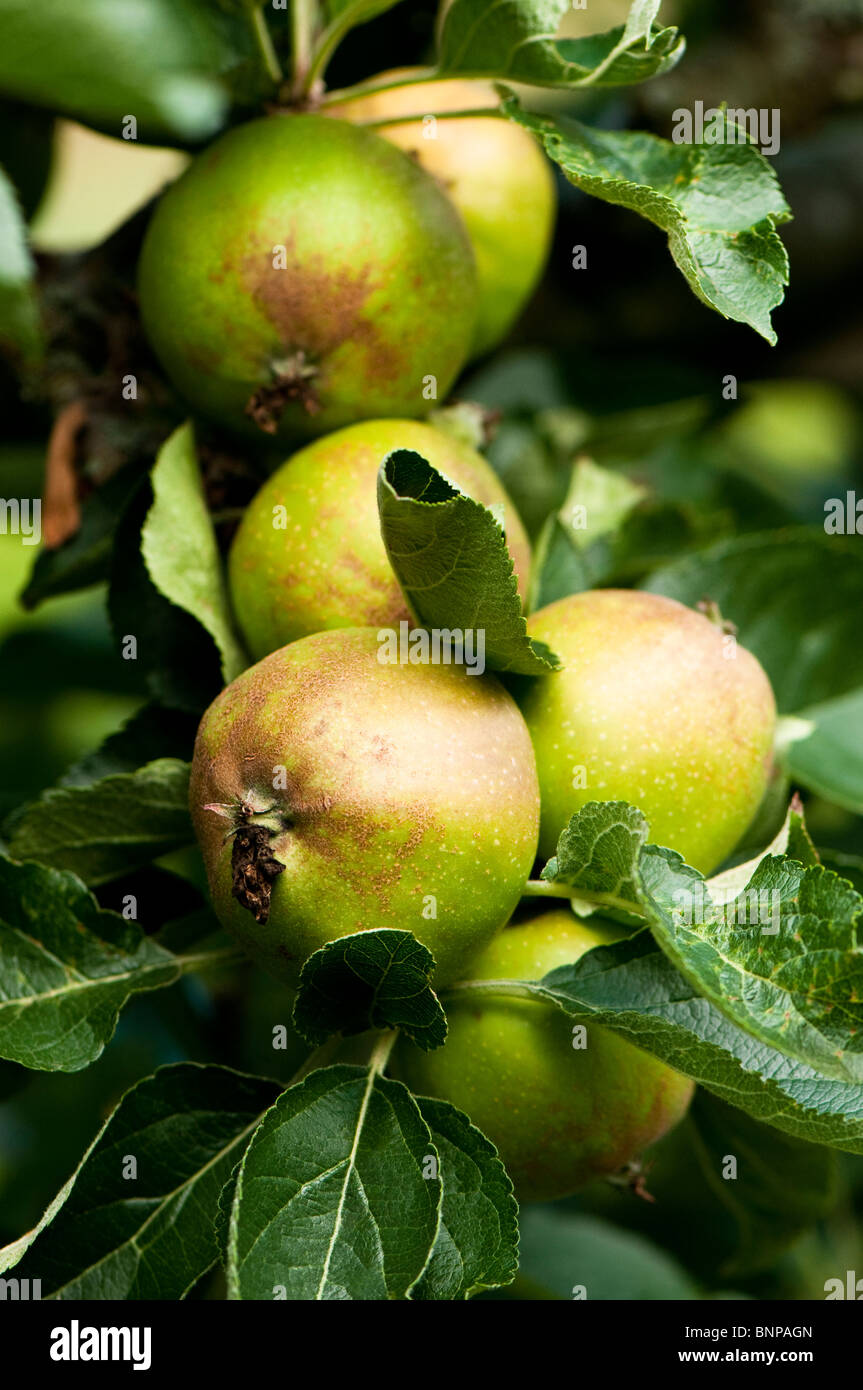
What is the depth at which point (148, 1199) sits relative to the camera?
0.76 m

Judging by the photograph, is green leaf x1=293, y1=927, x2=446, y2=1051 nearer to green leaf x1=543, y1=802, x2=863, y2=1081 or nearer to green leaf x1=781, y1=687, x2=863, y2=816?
green leaf x1=543, y1=802, x2=863, y2=1081

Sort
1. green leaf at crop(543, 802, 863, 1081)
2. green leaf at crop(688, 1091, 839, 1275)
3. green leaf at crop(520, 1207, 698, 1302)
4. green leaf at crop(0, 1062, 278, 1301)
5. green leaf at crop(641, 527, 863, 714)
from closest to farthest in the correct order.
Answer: green leaf at crop(543, 802, 863, 1081)
green leaf at crop(0, 1062, 278, 1301)
green leaf at crop(688, 1091, 839, 1275)
green leaf at crop(641, 527, 863, 714)
green leaf at crop(520, 1207, 698, 1302)

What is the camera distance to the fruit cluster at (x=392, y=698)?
675mm

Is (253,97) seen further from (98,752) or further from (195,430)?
(98,752)

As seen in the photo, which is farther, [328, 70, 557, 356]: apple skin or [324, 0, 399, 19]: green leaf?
[328, 70, 557, 356]: apple skin

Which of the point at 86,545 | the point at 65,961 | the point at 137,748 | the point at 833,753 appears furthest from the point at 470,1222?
the point at 86,545

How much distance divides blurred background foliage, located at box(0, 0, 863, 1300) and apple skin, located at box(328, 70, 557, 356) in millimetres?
150

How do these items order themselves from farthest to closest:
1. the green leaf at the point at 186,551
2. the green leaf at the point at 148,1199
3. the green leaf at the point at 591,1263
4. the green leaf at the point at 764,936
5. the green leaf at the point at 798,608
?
the green leaf at the point at 591,1263
the green leaf at the point at 798,608
the green leaf at the point at 186,551
the green leaf at the point at 148,1199
the green leaf at the point at 764,936

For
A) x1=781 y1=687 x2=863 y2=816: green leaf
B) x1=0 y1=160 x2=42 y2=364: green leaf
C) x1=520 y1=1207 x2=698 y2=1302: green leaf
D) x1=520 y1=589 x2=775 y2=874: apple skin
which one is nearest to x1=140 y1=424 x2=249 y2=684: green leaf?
x1=0 y1=160 x2=42 y2=364: green leaf

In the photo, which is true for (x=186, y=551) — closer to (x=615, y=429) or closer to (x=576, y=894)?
(x=576, y=894)

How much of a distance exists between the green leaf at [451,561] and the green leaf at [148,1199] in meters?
0.32

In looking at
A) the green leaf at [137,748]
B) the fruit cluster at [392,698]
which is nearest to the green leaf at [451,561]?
the fruit cluster at [392,698]

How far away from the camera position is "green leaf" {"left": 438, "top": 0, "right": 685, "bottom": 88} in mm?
824

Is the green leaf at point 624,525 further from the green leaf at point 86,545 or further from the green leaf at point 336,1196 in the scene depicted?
the green leaf at point 336,1196
